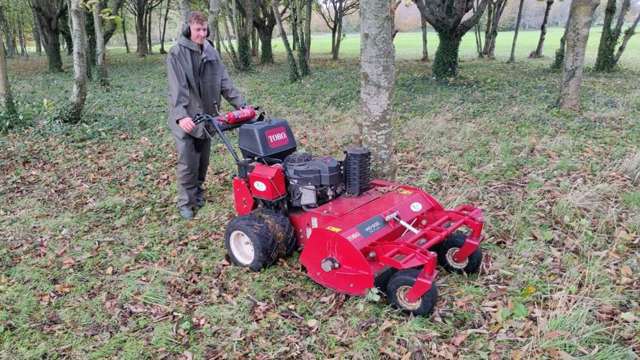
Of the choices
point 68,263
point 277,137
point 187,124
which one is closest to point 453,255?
point 277,137

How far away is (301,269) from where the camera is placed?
441cm

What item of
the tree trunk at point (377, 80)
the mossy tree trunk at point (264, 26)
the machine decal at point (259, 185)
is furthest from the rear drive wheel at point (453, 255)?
the mossy tree trunk at point (264, 26)

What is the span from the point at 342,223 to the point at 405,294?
0.72 m

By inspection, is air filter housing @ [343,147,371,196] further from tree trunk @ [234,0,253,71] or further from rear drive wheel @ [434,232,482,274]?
tree trunk @ [234,0,253,71]

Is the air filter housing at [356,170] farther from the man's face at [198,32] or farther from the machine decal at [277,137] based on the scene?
the man's face at [198,32]

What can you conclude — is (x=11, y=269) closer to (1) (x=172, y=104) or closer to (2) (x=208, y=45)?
(1) (x=172, y=104)

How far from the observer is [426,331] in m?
3.44

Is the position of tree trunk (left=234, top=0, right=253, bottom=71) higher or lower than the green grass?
higher

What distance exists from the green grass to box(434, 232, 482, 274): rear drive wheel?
83 mm

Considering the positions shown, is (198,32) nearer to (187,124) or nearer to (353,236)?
(187,124)

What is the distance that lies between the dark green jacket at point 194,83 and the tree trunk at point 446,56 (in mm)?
8357

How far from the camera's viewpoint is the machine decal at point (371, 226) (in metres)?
3.66

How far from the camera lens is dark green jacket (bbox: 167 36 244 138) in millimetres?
5074

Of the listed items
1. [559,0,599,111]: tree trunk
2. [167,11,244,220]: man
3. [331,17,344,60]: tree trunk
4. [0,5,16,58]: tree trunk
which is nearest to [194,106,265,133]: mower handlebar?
[167,11,244,220]: man
